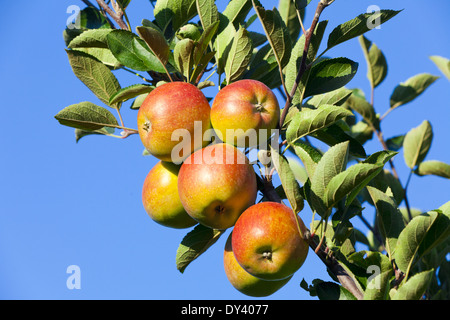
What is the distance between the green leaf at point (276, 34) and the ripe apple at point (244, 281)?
0.80m

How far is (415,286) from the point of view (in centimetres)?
163

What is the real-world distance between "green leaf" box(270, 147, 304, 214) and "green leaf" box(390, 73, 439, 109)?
2.38 meters

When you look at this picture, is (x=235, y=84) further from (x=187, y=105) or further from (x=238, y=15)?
(x=238, y=15)

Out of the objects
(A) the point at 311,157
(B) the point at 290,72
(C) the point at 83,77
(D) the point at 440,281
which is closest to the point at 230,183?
(A) the point at 311,157

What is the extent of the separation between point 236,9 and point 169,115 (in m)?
0.77

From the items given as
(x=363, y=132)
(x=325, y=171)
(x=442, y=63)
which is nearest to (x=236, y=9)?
(x=325, y=171)

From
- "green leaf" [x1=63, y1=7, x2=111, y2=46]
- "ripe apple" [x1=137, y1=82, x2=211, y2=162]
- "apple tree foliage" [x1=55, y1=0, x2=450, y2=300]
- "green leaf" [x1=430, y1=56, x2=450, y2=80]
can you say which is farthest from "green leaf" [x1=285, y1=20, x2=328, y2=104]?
"green leaf" [x1=430, y1=56, x2=450, y2=80]

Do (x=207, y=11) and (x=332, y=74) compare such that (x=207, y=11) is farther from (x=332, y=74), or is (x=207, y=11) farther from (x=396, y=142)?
(x=396, y=142)

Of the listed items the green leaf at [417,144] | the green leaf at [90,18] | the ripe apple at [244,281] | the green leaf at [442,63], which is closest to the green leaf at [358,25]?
the ripe apple at [244,281]

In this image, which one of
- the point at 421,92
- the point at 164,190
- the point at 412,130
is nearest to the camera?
the point at 164,190

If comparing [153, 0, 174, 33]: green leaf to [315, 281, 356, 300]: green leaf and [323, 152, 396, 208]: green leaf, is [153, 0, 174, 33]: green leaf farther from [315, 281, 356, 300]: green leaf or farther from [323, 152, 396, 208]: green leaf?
[315, 281, 356, 300]: green leaf

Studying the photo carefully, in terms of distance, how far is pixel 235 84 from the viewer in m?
1.99

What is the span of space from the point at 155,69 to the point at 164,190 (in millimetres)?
548
